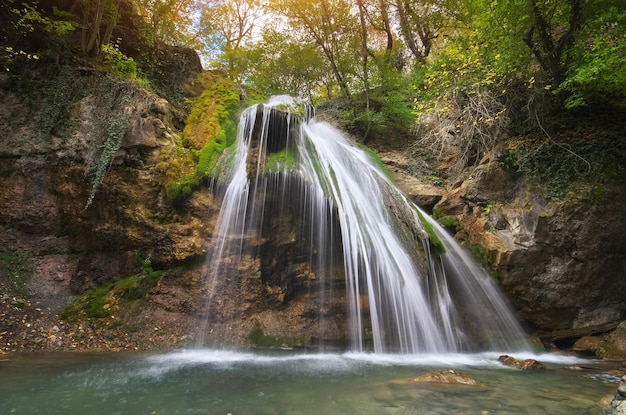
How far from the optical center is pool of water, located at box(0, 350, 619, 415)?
3.86 meters

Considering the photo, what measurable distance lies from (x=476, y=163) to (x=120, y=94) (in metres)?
10.3

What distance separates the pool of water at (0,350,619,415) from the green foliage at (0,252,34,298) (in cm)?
187

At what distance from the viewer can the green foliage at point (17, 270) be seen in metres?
6.86

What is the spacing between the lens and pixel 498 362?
6594 mm

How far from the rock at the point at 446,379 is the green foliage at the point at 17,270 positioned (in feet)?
24.5

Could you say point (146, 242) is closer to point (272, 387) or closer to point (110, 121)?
point (110, 121)

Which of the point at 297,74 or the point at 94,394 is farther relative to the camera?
the point at 297,74

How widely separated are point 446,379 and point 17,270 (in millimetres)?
Answer: 8266

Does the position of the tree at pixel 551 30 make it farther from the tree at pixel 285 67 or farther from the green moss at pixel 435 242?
the tree at pixel 285 67

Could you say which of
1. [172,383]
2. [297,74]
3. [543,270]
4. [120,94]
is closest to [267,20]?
[297,74]

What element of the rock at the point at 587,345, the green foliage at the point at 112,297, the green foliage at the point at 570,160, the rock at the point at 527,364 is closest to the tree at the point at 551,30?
the green foliage at the point at 570,160

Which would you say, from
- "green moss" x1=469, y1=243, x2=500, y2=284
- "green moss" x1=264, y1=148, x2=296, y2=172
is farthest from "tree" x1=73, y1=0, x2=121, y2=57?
"green moss" x1=469, y1=243, x2=500, y2=284

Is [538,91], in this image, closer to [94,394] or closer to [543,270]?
[543,270]

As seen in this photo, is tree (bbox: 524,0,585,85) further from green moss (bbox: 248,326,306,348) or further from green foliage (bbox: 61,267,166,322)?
green foliage (bbox: 61,267,166,322)
